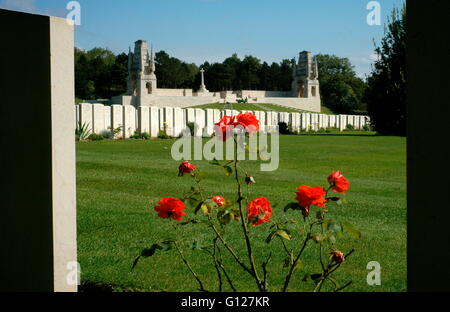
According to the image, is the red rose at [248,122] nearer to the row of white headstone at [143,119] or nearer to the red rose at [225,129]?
the red rose at [225,129]

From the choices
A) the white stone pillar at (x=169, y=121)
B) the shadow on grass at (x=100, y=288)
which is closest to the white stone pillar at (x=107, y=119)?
the white stone pillar at (x=169, y=121)

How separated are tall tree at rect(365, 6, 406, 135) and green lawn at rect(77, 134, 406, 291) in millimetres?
17588

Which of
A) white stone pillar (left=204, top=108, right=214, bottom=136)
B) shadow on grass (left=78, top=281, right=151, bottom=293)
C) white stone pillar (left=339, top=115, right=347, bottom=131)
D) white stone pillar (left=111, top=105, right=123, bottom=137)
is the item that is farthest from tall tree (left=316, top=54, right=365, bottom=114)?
shadow on grass (left=78, top=281, right=151, bottom=293)

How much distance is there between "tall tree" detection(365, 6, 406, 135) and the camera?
27203mm

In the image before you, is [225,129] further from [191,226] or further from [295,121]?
[295,121]

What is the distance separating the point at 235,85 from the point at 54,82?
87486 millimetres

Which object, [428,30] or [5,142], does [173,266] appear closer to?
[5,142]

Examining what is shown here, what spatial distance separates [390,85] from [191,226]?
2486 cm

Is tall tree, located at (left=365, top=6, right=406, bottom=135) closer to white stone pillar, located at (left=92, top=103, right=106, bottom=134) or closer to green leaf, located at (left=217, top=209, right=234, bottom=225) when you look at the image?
white stone pillar, located at (left=92, top=103, right=106, bottom=134)

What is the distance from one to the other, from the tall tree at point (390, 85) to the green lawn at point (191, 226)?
17588mm

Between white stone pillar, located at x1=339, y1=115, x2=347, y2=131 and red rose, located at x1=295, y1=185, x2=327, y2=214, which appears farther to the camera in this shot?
white stone pillar, located at x1=339, y1=115, x2=347, y2=131

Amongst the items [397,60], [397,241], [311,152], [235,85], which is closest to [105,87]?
[235,85]

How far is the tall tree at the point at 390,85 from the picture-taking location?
89.2ft

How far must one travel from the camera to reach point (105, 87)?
75188 millimetres
